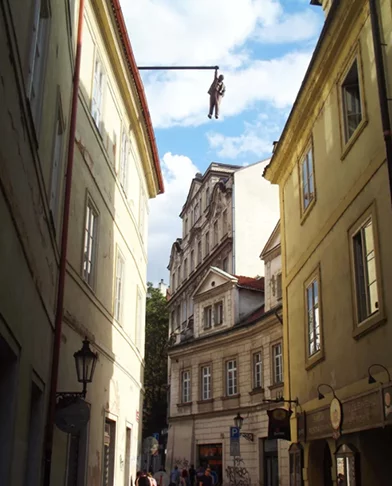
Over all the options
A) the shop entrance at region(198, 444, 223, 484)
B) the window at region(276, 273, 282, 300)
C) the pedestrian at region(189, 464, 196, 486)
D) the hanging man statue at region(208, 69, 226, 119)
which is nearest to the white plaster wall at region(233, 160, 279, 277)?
the window at region(276, 273, 282, 300)

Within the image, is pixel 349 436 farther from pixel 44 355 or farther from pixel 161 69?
pixel 161 69

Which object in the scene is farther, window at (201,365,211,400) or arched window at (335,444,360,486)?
window at (201,365,211,400)

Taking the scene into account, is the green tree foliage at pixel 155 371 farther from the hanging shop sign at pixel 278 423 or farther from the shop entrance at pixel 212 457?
the hanging shop sign at pixel 278 423

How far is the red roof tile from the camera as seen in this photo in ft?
123

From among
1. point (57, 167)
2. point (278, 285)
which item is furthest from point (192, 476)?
point (57, 167)

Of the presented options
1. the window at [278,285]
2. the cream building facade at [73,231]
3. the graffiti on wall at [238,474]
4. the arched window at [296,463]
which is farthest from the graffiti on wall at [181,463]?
the arched window at [296,463]

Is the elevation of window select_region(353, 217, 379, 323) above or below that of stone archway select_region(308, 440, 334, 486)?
above

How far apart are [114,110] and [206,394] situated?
81.2 feet

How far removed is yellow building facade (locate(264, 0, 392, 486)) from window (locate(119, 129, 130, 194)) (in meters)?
3.95

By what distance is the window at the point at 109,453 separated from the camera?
14048 millimetres

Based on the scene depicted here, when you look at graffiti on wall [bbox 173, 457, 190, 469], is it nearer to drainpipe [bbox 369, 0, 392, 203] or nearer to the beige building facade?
the beige building facade

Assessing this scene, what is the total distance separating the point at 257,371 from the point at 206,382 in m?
5.49

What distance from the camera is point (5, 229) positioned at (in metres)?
5.66

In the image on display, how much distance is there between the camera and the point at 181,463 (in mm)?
38125
